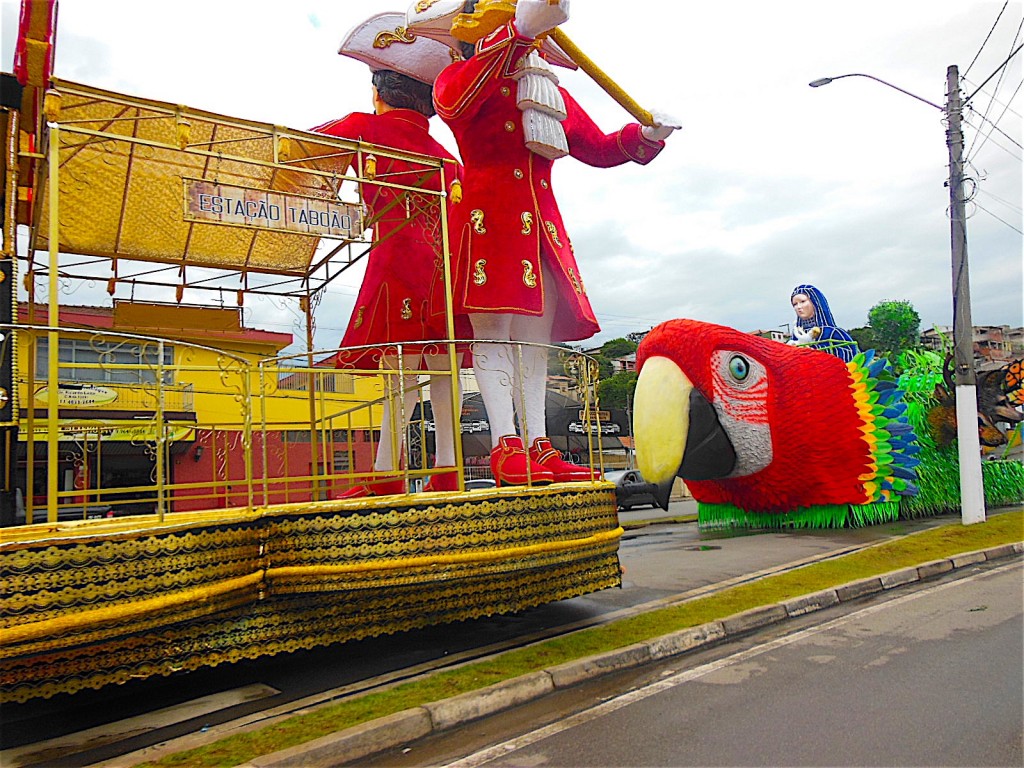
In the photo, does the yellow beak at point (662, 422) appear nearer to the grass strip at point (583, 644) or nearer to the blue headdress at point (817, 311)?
the grass strip at point (583, 644)

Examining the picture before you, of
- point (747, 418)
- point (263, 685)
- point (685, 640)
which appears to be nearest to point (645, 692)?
point (685, 640)

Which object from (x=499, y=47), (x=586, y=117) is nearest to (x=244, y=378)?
(x=499, y=47)

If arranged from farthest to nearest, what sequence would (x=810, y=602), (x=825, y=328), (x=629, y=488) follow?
(x=629, y=488)
(x=825, y=328)
(x=810, y=602)

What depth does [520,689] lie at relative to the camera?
4.07 metres

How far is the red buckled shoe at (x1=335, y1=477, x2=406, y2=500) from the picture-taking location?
5.65 metres

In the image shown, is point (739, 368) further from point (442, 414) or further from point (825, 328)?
point (442, 414)

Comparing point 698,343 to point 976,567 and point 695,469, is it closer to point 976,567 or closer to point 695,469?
point 695,469

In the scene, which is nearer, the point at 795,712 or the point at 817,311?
the point at 795,712

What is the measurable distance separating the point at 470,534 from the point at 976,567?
6007 millimetres

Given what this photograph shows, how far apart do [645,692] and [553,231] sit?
126 inches

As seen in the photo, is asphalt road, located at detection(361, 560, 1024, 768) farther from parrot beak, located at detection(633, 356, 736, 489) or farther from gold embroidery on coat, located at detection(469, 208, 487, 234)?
parrot beak, located at detection(633, 356, 736, 489)

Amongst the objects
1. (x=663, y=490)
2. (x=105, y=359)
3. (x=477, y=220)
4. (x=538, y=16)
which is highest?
(x=538, y=16)

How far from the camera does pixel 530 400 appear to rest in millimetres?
5594

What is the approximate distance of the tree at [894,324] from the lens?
102ft
